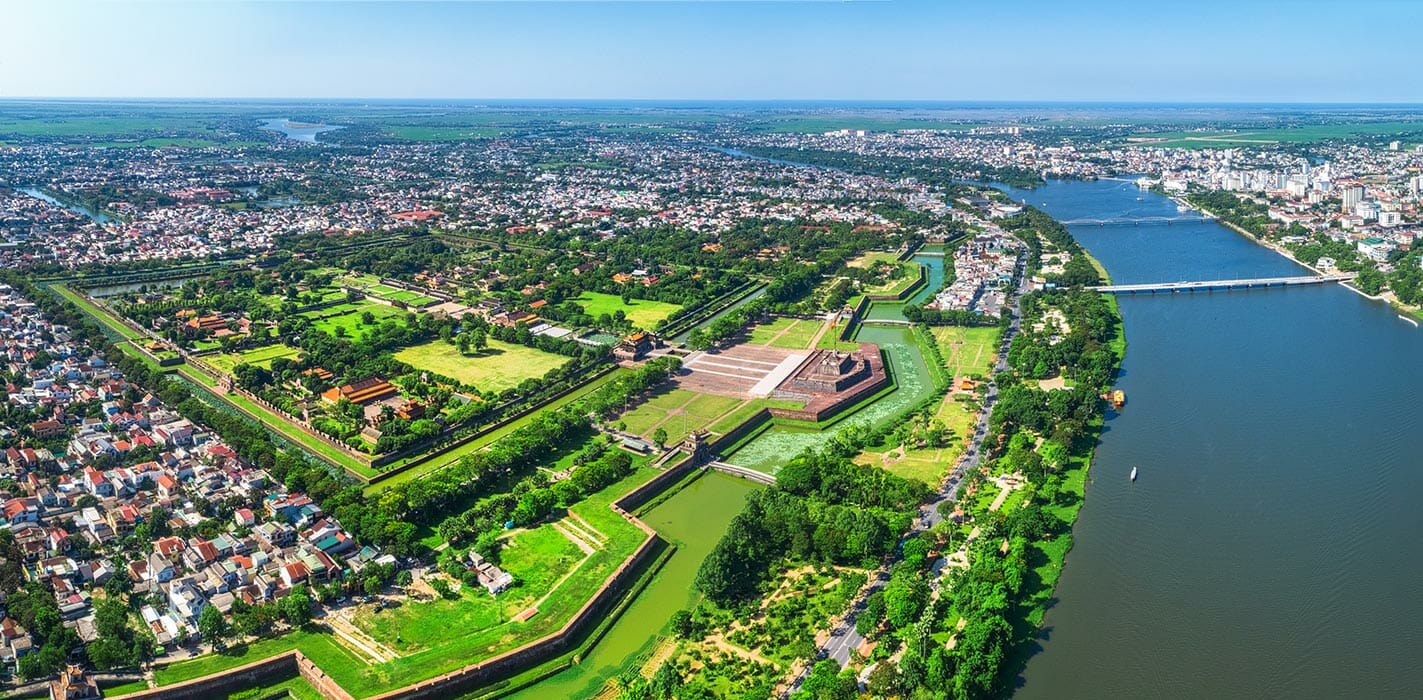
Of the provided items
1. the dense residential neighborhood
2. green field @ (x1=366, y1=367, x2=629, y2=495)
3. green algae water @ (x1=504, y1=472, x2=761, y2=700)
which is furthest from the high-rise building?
the dense residential neighborhood

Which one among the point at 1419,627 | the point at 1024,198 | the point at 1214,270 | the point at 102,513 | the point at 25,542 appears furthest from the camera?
the point at 1024,198

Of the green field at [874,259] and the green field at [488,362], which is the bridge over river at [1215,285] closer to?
the green field at [874,259]

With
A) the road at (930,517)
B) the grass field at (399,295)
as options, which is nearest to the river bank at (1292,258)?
the road at (930,517)

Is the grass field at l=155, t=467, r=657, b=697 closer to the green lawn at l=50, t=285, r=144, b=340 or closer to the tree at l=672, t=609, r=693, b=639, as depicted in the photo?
the tree at l=672, t=609, r=693, b=639

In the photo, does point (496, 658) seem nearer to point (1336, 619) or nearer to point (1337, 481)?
point (1336, 619)

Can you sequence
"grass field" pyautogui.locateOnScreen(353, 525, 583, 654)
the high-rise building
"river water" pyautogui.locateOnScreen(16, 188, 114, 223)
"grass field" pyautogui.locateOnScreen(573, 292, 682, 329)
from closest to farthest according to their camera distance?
1. "grass field" pyautogui.locateOnScreen(353, 525, 583, 654)
2. "grass field" pyautogui.locateOnScreen(573, 292, 682, 329)
3. "river water" pyautogui.locateOnScreen(16, 188, 114, 223)
4. the high-rise building

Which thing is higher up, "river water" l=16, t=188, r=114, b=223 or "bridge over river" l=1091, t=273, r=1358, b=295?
"river water" l=16, t=188, r=114, b=223

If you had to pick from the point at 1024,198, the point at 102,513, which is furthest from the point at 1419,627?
the point at 1024,198

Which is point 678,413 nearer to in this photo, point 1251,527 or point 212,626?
point 212,626
